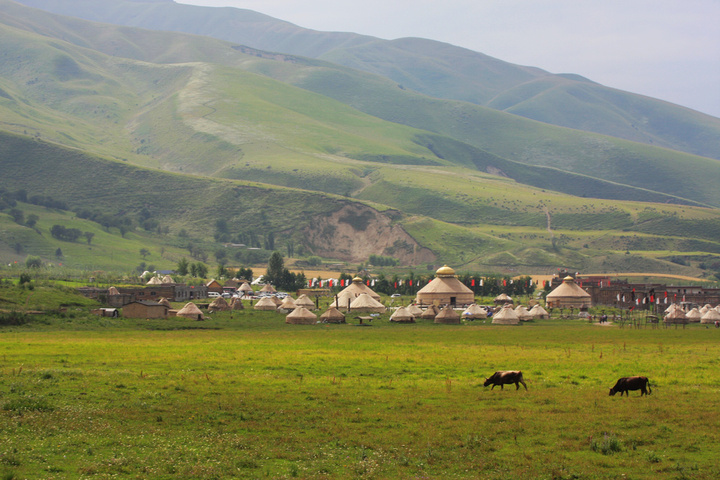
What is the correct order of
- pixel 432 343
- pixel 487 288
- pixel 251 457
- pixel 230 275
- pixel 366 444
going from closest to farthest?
pixel 251 457
pixel 366 444
pixel 432 343
pixel 487 288
pixel 230 275

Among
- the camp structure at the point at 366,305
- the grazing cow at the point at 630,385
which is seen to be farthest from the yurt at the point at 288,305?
the grazing cow at the point at 630,385

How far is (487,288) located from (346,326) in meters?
59.4

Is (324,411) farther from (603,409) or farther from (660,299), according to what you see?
(660,299)

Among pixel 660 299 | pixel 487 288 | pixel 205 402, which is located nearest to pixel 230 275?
pixel 487 288

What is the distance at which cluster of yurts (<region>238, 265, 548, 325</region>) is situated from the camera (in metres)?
77.2

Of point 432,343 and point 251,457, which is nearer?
point 251,457

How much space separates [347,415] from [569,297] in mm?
90960

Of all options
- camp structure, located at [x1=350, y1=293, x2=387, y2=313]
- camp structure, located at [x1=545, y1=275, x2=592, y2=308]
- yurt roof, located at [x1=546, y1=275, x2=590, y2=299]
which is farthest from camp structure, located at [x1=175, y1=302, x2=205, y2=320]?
yurt roof, located at [x1=546, y1=275, x2=590, y2=299]

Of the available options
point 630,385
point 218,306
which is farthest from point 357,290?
point 630,385

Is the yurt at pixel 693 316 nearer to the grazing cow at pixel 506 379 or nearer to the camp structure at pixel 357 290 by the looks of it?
the camp structure at pixel 357 290

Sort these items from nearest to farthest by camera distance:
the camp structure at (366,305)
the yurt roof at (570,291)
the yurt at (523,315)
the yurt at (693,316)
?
the yurt at (523,315) < the yurt at (693,316) < the camp structure at (366,305) < the yurt roof at (570,291)

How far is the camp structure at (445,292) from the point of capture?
10288 cm

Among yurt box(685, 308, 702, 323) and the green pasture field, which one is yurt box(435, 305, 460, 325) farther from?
the green pasture field

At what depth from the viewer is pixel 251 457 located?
60.9 ft
